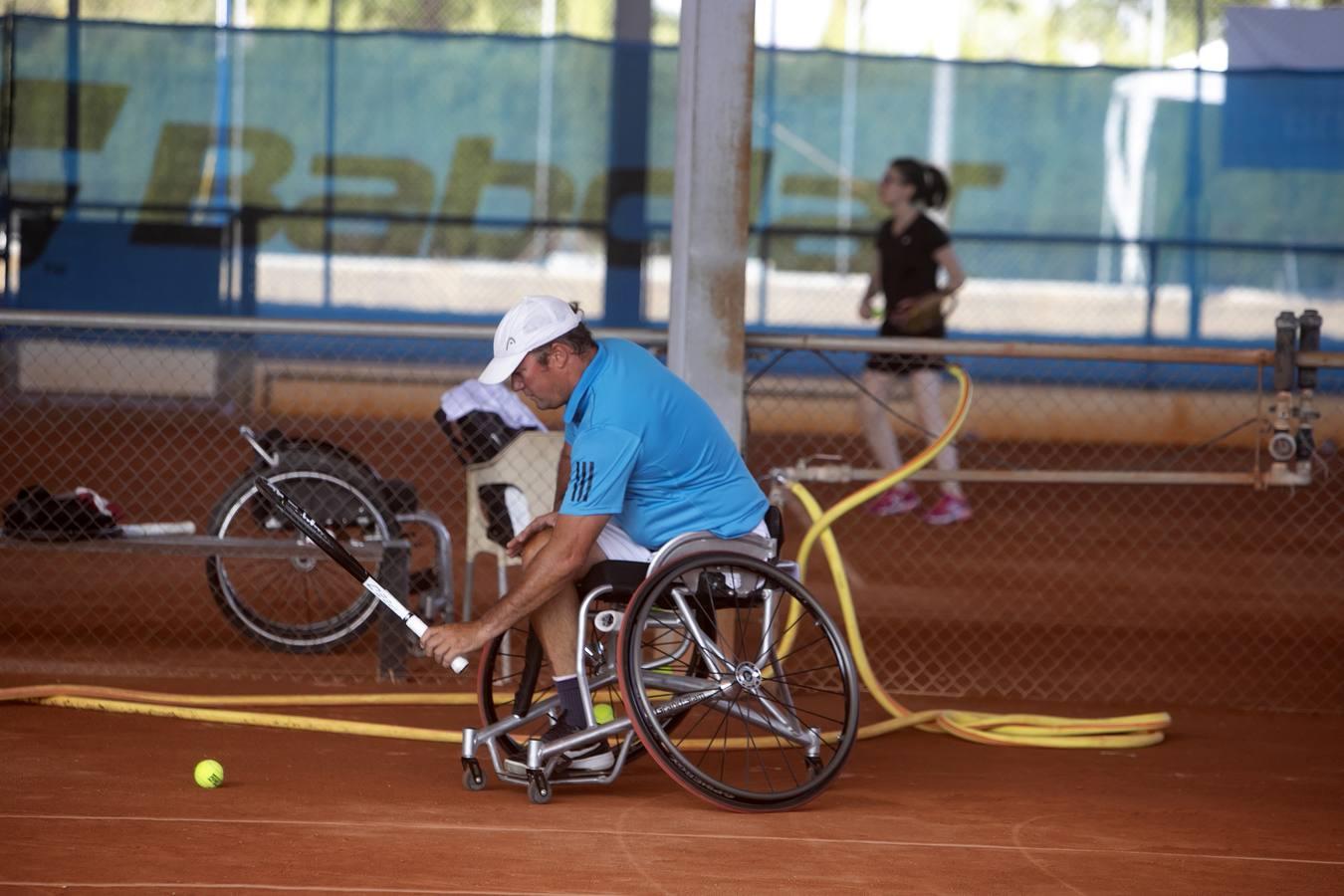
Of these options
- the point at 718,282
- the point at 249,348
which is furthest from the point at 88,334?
the point at 718,282

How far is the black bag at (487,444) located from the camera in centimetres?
575

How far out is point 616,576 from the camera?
4.31m

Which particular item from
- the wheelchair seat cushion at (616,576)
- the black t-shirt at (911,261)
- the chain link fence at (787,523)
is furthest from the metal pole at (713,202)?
the black t-shirt at (911,261)

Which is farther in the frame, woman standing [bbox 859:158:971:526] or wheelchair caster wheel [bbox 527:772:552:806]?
woman standing [bbox 859:158:971:526]

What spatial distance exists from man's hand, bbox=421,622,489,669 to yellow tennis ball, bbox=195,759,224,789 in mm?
766

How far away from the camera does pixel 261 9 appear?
50.5ft

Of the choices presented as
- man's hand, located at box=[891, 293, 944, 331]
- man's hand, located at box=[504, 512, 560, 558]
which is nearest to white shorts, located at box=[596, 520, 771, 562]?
man's hand, located at box=[504, 512, 560, 558]

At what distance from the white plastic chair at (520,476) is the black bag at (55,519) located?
125 centimetres

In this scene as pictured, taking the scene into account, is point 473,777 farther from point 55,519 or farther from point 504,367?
point 55,519

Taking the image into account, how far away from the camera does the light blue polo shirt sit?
4188mm

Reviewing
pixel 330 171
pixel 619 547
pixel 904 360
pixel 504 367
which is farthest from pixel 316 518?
pixel 330 171

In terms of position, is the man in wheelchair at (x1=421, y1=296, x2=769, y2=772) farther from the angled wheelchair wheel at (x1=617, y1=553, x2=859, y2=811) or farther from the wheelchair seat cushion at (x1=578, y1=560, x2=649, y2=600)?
the angled wheelchair wheel at (x1=617, y1=553, x2=859, y2=811)

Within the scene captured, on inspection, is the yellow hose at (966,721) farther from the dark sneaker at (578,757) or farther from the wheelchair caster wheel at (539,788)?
the wheelchair caster wheel at (539,788)

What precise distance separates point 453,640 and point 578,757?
603mm
